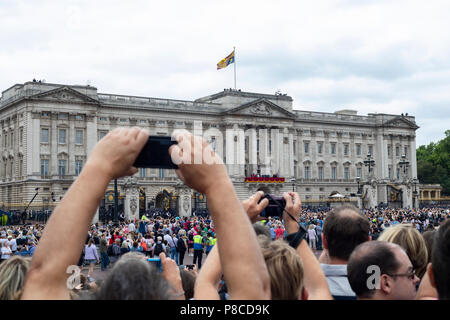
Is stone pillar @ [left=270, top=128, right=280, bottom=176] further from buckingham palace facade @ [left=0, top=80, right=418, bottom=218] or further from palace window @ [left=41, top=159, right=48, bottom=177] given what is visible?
palace window @ [left=41, top=159, right=48, bottom=177]

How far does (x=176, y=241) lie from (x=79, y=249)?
2227 centimetres

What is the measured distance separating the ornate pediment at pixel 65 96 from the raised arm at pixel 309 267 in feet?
203

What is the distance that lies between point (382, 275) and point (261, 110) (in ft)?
245

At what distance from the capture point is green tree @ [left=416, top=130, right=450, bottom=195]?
110688 millimetres

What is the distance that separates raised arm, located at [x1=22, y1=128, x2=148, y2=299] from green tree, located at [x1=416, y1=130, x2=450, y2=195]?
11337cm

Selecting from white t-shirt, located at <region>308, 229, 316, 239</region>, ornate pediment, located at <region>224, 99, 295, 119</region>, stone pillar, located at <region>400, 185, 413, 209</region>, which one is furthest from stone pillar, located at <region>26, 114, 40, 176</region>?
stone pillar, located at <region>400, 185, 413, 209</region>

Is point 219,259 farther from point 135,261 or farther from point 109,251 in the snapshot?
point 109,251

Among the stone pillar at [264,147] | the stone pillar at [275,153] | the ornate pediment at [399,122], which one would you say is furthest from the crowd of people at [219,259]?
the ornate pediment at [399,122]

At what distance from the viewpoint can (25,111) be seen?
62594mm

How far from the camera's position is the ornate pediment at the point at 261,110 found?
2970 inches

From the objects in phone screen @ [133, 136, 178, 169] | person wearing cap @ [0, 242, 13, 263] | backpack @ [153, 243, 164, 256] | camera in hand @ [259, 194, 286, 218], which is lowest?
backpack @ [153, 243, 164, 256]

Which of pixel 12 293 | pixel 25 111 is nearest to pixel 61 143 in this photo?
pixel 25 111

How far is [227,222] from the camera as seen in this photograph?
2605mm
